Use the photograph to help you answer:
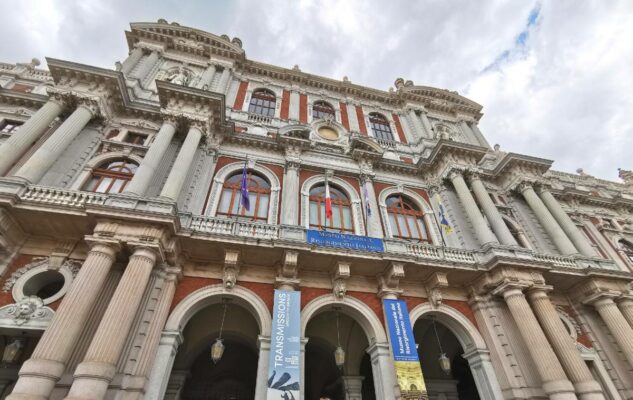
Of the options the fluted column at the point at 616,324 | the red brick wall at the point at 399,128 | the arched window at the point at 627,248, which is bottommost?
the fluted column at the point at 616,324

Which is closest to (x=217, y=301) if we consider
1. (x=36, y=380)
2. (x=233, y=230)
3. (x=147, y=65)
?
(x=233, y=230)

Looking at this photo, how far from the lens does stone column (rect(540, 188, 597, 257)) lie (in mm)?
14594

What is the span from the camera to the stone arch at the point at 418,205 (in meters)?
14.8

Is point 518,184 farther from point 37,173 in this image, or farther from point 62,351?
point 37,173

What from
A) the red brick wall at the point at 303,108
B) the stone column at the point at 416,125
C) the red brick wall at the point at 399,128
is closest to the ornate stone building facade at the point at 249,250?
the red brick wall at the point at 303,108

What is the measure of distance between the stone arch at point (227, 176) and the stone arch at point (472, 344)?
7.14m

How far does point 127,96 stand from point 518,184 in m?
21.0

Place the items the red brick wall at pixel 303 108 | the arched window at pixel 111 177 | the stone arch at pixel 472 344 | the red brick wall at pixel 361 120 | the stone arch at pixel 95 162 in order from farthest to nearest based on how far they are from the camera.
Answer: the red brick wall at pixel 361 120 → the red brick wall at pixel 303 108 → the arched window at pixel 111 177 → the stone arch at pixel 95 162 → the stone arch at pixel 472 344

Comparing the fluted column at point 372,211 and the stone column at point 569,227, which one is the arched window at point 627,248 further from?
the fluted column at point 372,211

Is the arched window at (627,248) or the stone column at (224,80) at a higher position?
the stone column at (224,80)

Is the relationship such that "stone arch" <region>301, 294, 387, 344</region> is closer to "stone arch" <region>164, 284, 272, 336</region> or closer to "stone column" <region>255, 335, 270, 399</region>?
"stone arch" <region>164, 284, 272, 336</region>

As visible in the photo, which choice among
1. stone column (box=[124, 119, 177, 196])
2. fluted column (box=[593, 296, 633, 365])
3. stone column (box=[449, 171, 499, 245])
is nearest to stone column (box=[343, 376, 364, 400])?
stone column (box=[449, 171, 499, 245])

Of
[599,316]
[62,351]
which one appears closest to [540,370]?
[599,316]

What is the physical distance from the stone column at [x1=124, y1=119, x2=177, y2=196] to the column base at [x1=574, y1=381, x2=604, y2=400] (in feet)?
52.1
